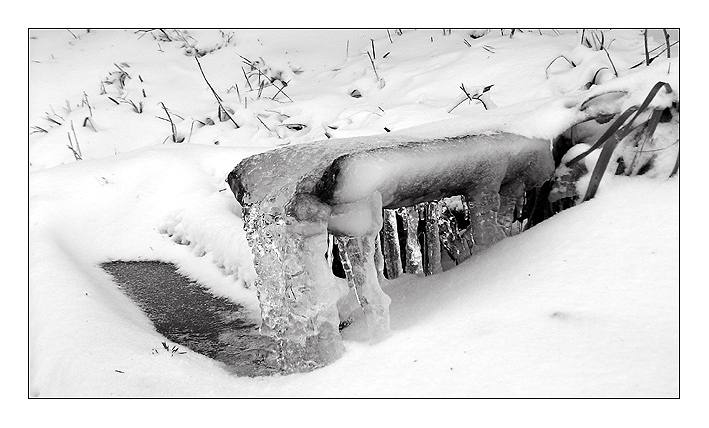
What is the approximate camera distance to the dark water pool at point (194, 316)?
6.40 ft

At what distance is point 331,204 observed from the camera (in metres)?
1.53

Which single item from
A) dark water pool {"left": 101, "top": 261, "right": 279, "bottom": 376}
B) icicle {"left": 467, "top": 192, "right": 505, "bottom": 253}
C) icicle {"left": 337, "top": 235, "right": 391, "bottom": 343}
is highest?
icicle {"left": 467, "top": 192, "right": 505, "bottom": 253}

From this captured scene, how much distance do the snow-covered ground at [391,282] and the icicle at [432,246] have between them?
→ 20 centimetres

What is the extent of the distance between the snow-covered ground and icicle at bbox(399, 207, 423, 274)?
178 mm

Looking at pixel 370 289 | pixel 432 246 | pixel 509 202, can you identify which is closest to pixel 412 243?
pixel 432 246

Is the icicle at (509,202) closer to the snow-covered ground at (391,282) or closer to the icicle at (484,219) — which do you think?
the icicle at (484,219)

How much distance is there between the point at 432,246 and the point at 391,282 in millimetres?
242

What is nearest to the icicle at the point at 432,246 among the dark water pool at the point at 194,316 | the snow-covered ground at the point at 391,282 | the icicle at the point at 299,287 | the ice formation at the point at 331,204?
the snow-covered ground at the point at 391,282

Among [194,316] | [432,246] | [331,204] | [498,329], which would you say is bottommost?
[194,316]

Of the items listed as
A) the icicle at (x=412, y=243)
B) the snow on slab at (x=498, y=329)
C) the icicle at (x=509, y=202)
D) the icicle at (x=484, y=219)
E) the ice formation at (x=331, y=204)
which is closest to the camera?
the snow on slab at (x=498, y=329)

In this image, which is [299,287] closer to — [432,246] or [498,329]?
[498,329]

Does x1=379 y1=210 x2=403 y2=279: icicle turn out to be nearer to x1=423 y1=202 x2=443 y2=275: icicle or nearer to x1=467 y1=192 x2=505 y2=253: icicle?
x1=423 y1=202 x2=443 y2=275: icicle

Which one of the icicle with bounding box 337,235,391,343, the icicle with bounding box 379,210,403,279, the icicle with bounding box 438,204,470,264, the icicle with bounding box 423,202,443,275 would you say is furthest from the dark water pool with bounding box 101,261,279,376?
the icicle with bounding box 438,204,470,264

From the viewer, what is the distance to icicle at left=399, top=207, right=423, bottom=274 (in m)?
2.26
